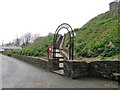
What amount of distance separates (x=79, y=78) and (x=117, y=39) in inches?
251

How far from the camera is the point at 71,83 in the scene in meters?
9.53

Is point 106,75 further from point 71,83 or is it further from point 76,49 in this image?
point 76,49

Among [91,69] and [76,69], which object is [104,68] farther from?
[76,69]

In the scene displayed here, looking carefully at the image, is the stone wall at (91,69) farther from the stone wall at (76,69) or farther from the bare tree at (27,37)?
the bare tree at (27,37)

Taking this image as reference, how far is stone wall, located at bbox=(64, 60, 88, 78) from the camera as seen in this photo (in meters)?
10.7

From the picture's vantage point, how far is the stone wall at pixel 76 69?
10.7 metres

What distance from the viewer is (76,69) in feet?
35.3

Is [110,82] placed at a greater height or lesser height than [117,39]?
lesser

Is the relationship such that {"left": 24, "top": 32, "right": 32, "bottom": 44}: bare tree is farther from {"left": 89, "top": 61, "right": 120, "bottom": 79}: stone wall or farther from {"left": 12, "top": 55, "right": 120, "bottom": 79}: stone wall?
{"left": 89, "top": 61, "right": 120, "bottom": 79}: stone wall

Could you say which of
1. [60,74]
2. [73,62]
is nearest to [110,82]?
[73,62]

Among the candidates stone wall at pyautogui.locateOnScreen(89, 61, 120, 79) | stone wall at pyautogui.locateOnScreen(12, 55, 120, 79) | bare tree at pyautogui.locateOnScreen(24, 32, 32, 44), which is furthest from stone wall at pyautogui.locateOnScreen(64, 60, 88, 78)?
bare tree at pyautogui.locateOnScreen(24, 32, 32, 44)

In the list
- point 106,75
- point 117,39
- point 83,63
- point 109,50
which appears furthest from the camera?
point 117,39

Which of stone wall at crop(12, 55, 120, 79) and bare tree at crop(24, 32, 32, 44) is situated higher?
bare tree at crop(24, 32, 32, 44)

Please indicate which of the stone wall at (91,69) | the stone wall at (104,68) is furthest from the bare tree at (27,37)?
the stone wall at (104,68)
